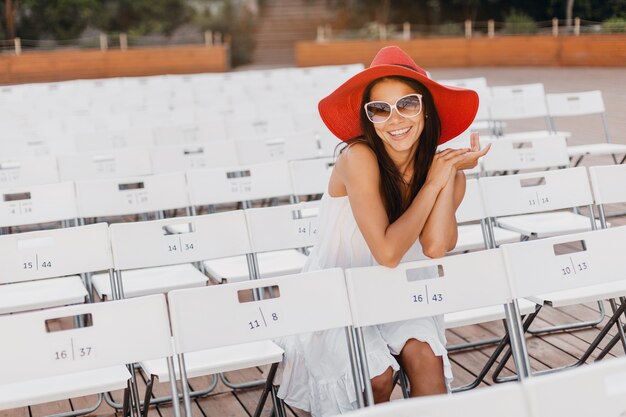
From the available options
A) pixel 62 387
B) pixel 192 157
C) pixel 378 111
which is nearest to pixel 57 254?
pixel 62 387

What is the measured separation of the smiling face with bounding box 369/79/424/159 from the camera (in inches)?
124

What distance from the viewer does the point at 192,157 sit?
6422mm

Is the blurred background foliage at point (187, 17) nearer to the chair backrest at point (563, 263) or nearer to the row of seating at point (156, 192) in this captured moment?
the row of seating at point (156, 192)

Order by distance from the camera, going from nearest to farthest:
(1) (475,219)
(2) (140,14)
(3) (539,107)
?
(1) (475,219) < (3) (539,107) < (2) (140,14)

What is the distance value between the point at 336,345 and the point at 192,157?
3511 millimetres

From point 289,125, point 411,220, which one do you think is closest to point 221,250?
point 411,220

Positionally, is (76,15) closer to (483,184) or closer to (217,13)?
(217,13)

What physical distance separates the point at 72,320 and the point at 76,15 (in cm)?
2342

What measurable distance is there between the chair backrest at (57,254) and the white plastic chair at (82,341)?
93 cm

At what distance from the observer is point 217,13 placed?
90.2ft

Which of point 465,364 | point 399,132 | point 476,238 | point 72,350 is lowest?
point 465,364

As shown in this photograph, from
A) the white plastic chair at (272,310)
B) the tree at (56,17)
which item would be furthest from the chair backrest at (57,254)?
the tree at (56,17)

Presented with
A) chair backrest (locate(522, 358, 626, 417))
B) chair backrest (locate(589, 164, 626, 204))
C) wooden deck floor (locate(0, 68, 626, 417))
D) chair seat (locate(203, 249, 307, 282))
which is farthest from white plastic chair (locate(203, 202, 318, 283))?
chair backrest (locate(522, 358, 626, 417))

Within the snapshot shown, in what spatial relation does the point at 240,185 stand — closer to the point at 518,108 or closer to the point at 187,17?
the point at 518,108
